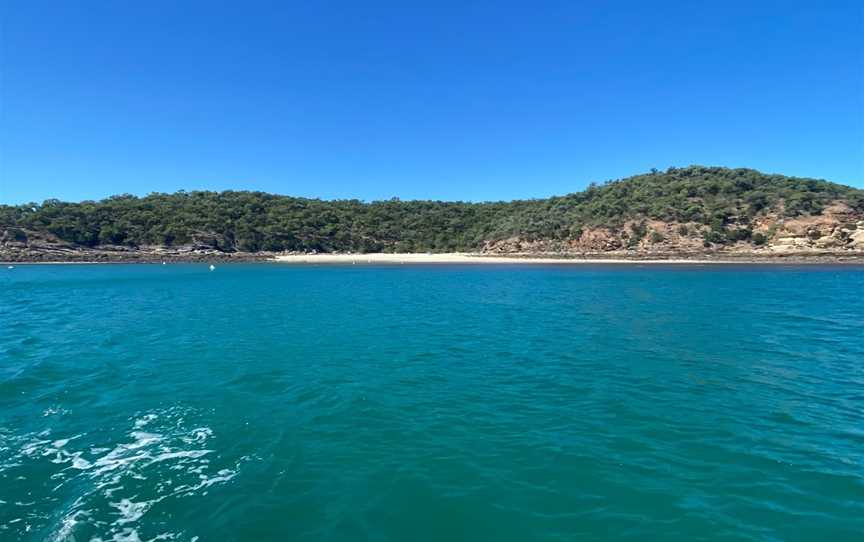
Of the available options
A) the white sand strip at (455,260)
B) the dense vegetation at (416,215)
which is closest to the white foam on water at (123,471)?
the white sand strip at (455,260)

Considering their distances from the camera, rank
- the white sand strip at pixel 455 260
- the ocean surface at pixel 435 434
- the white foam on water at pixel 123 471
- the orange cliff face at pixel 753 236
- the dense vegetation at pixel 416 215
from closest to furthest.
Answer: the white foam on water at pixel 123 471, the ocean surface at pixel 435 434, the orange cliff face at pixel 753 236, the white sand strip at pixel 455 260, the dense vegetation at pixel 416 215

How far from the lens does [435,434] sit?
31.9 ft

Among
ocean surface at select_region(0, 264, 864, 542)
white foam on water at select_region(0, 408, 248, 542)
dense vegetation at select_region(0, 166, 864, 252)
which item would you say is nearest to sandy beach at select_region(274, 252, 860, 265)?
dense vegetation at select_region(0, 166, 864, 252)

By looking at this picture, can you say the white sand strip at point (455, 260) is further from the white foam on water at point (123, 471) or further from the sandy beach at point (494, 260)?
the white foam on water at point (123, 471)

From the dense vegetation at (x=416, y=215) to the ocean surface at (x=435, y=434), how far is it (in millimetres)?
82568

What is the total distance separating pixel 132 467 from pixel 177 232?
395 ft

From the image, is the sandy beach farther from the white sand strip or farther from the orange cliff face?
the orange cliff face

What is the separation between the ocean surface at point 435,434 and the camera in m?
6.71

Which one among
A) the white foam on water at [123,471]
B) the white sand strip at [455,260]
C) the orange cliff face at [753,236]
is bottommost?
the white foam on water at [123,471]

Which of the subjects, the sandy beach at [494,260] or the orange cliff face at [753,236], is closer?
the sandy beach at [494,260]

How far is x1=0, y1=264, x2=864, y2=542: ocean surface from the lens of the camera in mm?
6707

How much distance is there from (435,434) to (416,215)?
5229 inches

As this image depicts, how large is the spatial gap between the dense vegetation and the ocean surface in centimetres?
8257

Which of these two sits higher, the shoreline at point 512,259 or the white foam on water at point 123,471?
the shoreline at point 512,259
